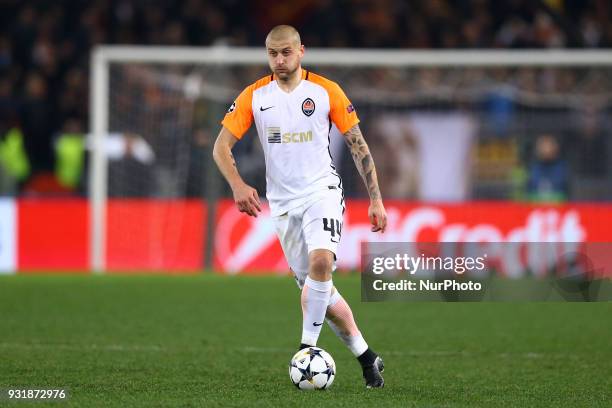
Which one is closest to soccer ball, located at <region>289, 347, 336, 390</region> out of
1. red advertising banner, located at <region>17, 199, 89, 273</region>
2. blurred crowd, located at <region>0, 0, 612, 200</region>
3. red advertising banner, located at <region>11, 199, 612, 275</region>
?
red advertising banner, located at <region>11, 199, 612, 275</region>

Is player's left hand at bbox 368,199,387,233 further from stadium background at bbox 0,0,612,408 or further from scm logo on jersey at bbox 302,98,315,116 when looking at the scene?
stadium background at bbox 0,0,612,408

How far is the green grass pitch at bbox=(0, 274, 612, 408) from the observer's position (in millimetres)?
6906

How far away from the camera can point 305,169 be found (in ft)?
23.5

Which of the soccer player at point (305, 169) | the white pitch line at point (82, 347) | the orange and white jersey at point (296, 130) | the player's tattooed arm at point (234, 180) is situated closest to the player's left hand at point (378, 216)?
the soccer player at point (305, 169)

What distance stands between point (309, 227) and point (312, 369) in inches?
32.1

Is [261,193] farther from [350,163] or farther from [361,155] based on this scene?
[361,155]

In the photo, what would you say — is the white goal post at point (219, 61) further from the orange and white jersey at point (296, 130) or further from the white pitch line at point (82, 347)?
the orange and white jersey at point (296, 130)

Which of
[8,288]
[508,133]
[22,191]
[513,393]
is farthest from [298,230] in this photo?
[22,191]

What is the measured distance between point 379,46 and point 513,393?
614 inches

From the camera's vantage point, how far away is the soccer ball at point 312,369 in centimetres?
693

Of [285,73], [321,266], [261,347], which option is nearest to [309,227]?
[321,266]

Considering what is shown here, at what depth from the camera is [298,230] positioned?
283 inches

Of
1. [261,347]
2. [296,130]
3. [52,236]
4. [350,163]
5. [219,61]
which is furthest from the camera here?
[350,163]

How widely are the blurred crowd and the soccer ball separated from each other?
46.2 ft
